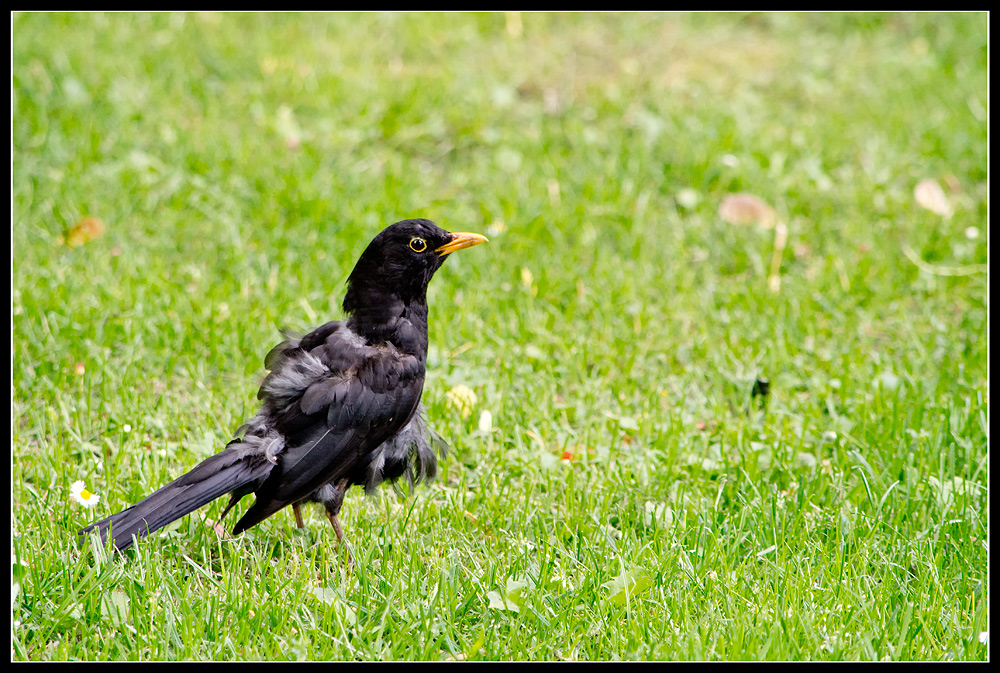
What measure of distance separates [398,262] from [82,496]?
1.49 metres

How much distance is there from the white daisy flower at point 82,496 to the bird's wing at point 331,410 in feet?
2.13

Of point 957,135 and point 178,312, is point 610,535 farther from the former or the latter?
point 957,135

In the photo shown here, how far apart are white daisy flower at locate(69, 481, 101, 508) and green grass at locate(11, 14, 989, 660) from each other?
0.22 ft

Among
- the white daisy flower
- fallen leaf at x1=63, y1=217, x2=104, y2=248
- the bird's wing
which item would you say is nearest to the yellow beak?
the bird's wing

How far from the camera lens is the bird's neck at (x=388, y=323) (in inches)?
161

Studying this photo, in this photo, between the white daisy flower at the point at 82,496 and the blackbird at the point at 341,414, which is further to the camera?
the white daisy flower at the point at 82,496

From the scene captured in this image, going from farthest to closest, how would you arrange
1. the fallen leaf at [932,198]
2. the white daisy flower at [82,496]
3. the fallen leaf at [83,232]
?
the fallen leaf at [932,198]
the fallen leaf at [83,232]
the white daisy flower at [82,496]

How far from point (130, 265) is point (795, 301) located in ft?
12.2

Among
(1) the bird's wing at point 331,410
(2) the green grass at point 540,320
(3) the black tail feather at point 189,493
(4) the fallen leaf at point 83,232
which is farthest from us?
(4) the fallen leaf at point 83,232

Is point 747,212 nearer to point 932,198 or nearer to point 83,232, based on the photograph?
point 932,198

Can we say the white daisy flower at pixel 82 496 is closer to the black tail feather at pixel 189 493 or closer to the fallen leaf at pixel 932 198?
the black tail feather at pixel 189 493

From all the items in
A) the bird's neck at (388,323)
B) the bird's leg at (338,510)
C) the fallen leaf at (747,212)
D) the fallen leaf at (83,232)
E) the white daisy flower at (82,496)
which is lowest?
the bird's leg at (338,510)

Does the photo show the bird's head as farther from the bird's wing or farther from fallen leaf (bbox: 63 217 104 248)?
fallen leaf (bbox: 63 217 104 248)

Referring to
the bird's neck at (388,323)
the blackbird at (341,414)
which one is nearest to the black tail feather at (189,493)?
the blackbird at (341,414)
